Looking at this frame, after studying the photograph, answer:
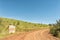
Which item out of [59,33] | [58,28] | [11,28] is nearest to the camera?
[59,33]

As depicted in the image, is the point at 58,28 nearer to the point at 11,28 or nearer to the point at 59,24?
the point at 59,24

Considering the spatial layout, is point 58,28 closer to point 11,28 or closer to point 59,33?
point 59,33

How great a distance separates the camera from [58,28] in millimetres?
29547

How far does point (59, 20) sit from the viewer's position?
102ft

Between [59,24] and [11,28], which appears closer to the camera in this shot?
[59,24]

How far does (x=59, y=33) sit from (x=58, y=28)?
3.72 meters

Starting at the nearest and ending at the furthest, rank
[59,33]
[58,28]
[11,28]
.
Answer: [59,33], [58,28], [11,28]

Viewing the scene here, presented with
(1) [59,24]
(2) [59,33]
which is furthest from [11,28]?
(2) [59,33]

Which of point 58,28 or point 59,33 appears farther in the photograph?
point 58,28

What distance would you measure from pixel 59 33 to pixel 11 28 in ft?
54.0

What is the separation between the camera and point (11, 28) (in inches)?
1564

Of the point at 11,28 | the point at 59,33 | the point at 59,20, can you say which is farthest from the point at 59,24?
the point at 11,28

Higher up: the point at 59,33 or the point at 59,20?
the point at 59,20

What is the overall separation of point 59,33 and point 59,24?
17.5 ft
